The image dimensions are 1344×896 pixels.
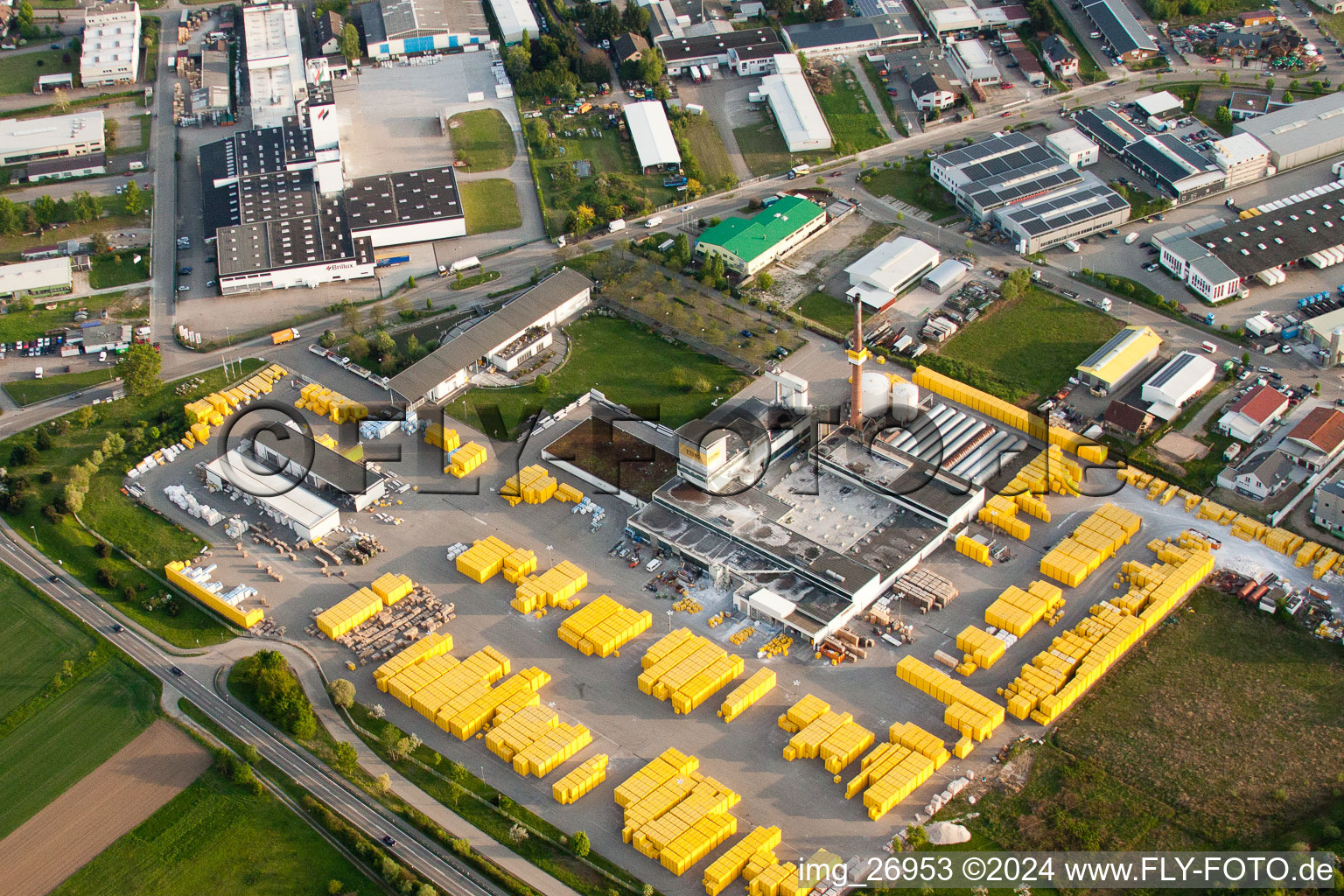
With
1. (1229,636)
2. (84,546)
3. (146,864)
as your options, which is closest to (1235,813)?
(1229,636)

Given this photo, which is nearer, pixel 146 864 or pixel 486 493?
pixel 146 864

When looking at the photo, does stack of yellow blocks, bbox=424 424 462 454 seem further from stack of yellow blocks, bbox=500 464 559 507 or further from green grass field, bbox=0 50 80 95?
green grass field, bbox=0 50 80 95

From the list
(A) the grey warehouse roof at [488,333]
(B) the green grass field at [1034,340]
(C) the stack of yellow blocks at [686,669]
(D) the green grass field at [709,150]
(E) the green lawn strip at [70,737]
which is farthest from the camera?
(D) the green grass field at [709,150]

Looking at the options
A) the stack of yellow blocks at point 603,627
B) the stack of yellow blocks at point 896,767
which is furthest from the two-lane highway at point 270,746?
the stack of yellow blocks at point 896,767

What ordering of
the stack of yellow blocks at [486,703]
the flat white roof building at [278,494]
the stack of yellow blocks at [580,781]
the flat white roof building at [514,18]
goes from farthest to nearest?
1. the flat white roof building at [514,18]
2. the flat white roof building at [278,494]
3. the stack of yellow blocks at [486,703]
4. the stack of yellow blocks at [580,781]

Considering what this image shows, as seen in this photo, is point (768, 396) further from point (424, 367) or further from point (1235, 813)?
point (1235, 813)

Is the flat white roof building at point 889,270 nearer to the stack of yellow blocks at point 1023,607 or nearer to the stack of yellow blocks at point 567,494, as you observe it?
the stack of yellow blocks at point 567,494
